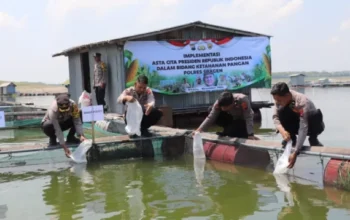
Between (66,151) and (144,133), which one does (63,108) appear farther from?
(144,133)

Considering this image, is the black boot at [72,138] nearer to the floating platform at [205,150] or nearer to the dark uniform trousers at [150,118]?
the floating platform at [205,150]

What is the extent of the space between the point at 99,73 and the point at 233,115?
25.0ft

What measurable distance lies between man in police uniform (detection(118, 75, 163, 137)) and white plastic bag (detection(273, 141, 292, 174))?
281cm

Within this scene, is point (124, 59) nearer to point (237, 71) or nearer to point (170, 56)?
point (170, 56)

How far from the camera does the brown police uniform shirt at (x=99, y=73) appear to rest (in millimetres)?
14523

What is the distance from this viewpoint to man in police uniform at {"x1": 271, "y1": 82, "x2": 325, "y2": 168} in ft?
19.8

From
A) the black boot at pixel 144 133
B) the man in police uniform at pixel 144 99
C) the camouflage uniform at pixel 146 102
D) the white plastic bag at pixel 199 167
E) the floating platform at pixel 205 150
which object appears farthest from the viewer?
the black boot at pixel 144 133

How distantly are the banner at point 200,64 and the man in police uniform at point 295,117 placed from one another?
7978 mm

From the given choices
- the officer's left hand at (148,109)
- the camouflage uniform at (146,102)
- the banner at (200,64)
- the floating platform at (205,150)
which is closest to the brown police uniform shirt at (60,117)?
the floating platform at (205,150)

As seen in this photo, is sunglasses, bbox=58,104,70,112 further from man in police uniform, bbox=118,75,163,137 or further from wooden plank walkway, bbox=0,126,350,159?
man in police uniform, bbox=118,75,163,137

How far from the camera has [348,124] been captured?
14469 mm

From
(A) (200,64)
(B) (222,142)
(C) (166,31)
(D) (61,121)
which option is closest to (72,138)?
(D) (61,121)

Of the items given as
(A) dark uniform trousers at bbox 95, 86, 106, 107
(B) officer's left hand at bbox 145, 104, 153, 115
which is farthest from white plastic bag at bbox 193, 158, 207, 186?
(A) dark uniform trousers at bbox 95, 86, 106, 107

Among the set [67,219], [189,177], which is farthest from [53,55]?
[67,219]
